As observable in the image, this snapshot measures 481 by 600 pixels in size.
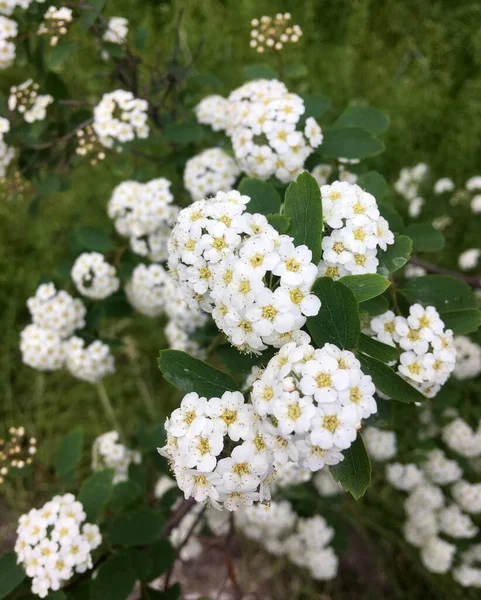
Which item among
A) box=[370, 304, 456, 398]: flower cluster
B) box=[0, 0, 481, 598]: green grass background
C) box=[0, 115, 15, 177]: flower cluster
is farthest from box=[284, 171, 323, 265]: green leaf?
box=[0, 0, 481, 598]: green grass background

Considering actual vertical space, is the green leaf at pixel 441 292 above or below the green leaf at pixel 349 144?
below

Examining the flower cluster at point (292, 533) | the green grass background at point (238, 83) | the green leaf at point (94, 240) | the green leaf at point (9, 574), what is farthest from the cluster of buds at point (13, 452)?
the green grass background at point (238, 83)

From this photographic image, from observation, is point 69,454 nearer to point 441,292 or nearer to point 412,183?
point 441,292

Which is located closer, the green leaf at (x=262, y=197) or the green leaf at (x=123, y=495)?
the green leaf at (x=262, y=197)

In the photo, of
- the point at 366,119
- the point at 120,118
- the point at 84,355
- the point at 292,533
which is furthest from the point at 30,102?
the point at 292,533

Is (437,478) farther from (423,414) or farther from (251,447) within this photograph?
(251,447)

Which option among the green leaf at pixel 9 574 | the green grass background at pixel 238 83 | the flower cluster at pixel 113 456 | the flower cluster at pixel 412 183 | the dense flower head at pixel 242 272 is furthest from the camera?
the green grass background at pixel 238 83

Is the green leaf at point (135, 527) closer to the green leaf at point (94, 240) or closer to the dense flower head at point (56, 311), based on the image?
the dense flower head at point (56, 311)

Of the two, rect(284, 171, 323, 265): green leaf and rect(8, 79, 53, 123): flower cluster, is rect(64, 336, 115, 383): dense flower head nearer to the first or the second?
rect(8, 79, 53, 123): flower cluster
